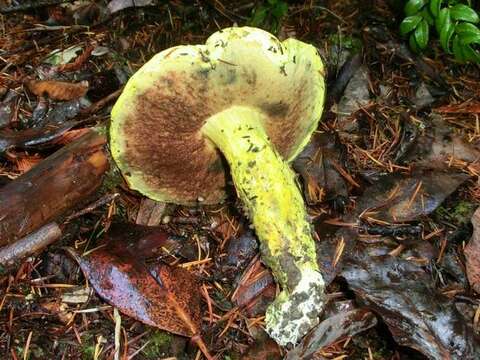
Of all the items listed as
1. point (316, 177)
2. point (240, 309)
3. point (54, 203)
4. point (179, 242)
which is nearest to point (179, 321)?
point (240, 309)

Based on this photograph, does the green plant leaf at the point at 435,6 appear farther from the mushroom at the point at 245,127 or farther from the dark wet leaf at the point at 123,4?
the dark wet leaf at the point at 123,4

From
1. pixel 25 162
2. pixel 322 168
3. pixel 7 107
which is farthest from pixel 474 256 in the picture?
pixel 7 107

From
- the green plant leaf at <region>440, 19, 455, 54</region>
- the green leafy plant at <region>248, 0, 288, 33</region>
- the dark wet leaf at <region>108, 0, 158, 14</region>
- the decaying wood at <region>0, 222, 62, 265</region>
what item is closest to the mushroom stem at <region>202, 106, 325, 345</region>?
the decaying wood at <region>0, 222, 62, 265</region>

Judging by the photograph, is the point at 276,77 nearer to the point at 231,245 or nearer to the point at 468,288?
the point at 231,245

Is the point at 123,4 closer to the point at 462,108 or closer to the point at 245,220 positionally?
the point at 245,220

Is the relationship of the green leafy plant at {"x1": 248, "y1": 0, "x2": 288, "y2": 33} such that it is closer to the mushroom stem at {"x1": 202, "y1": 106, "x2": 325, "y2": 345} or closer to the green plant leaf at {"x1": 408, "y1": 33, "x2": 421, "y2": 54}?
the green plant leaf at {"x1": 408, "y1": 33, "x2": 421, "y2": 54}

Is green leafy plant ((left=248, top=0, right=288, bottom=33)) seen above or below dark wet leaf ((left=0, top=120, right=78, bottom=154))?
above
